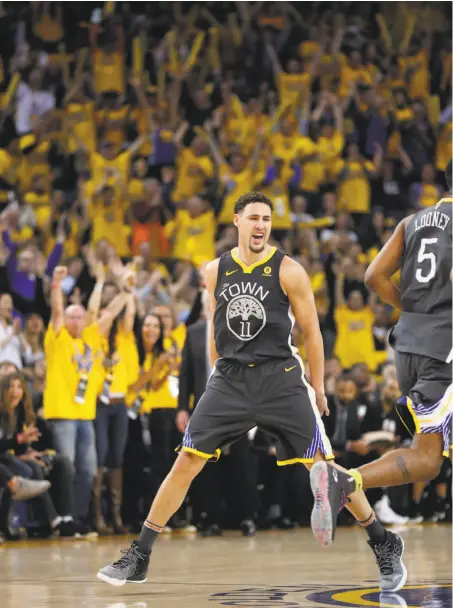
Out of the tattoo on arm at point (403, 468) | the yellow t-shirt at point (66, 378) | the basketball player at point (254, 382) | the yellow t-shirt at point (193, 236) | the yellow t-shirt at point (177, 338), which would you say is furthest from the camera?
the yellow t-shirt at point (193, 236)

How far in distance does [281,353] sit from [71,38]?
15.1 m

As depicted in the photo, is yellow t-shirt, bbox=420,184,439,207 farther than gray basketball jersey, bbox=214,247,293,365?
Yes

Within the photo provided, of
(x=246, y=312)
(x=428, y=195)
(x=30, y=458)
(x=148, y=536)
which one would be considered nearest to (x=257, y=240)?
(x=246, y=312)

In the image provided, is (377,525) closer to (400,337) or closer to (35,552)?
(400,337)

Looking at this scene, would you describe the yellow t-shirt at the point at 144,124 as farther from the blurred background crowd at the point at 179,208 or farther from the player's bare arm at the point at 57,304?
the player's bare arm at the point at 57,304

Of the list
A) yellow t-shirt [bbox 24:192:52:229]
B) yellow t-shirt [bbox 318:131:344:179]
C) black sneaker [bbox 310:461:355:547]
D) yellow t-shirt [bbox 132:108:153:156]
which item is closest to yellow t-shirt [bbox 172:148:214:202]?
yellow t-shirt [bbox 132:108:153:156]

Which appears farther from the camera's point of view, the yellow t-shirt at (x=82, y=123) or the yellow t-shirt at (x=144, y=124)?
the yellow t-shirt at (x=144, y=124)

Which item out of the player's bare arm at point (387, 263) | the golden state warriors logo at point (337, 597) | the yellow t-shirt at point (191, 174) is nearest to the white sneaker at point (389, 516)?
the golden state warriors logo at point (337, 597)

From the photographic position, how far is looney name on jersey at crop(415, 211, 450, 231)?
7320 millimetres

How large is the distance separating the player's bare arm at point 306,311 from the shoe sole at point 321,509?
76 centimetres

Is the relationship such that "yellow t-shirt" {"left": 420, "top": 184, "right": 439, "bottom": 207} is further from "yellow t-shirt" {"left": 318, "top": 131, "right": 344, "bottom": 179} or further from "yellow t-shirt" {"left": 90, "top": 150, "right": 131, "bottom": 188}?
"yellow t-shirt" {"left": 90, "top": 150, "right": 131, "bottom": 188}

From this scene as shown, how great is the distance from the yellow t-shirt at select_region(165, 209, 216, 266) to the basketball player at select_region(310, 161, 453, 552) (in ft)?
35.6

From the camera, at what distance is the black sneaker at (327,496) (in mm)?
6602

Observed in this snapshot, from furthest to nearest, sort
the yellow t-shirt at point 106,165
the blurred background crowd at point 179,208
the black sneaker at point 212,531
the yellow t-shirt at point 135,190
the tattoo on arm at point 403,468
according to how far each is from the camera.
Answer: the yellow t-shirt at point 106,165 → the yellow t-shirt at point 135,190 → the blurred background crowd at point 179,208 → the black sneaker at point 212,531 → the tattoo on arm at point 403,468
